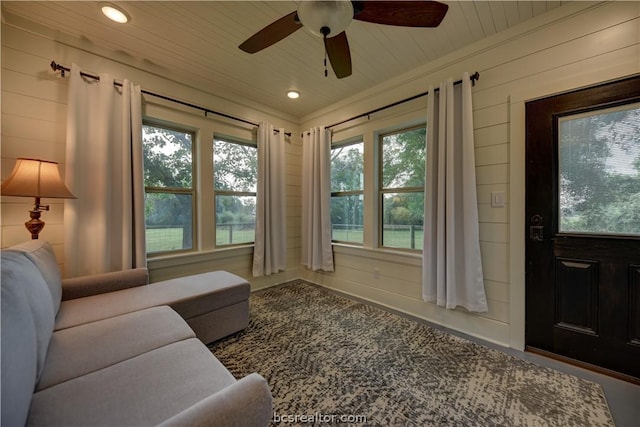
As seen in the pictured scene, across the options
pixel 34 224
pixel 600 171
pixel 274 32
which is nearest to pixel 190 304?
pixel 34 224

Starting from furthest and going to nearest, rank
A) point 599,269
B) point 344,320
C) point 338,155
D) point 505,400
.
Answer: point 338,155, point 344,320, point 599,269, point 505,400

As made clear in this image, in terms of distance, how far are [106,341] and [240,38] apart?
7.85ft

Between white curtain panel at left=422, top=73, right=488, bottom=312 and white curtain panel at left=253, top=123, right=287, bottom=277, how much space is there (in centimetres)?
196

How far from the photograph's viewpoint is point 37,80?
2.00m

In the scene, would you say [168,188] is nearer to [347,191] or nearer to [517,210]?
[347,191]

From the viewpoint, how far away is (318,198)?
11.3ft

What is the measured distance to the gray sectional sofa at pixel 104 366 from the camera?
74 centimetres

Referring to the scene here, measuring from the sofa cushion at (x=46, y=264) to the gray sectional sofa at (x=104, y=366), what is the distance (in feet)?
0.04

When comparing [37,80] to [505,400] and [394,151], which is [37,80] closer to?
[394,151]

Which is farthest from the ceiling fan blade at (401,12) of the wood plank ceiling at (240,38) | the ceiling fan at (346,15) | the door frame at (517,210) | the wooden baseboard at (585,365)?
the wooden baseboard at (585,365)

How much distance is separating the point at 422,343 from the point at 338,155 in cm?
252

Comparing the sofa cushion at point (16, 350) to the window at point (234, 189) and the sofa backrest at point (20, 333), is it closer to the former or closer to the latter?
the sofa backrest at point (20, 333)

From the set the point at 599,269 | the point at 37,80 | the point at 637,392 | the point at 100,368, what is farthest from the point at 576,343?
the point at 37,80

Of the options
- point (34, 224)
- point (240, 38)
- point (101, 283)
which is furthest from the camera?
point (240, 38)
